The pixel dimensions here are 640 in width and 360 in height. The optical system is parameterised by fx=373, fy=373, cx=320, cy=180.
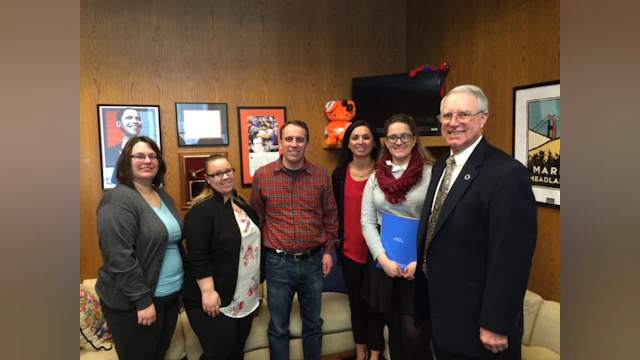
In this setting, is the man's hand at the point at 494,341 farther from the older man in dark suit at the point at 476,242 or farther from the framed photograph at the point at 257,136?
the framed photograph at the point at 257,136

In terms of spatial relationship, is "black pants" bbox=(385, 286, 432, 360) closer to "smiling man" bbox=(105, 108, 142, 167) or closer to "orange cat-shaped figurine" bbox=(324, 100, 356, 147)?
"orange cat-shaped figurine" bbox=(324, 100, 356, 147)

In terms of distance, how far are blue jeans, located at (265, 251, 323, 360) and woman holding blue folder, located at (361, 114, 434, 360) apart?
31 centimetres

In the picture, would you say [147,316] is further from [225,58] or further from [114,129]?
[225,58]

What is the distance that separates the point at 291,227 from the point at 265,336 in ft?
2.56

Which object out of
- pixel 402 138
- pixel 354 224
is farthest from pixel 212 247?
pixel 402 138

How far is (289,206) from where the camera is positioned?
78.8 inches

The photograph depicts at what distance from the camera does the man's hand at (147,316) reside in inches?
61.0

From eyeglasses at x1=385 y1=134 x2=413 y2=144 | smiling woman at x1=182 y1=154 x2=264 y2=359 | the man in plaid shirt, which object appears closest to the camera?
smiling woman at x1=182 y1=154 x2=264 y2=359

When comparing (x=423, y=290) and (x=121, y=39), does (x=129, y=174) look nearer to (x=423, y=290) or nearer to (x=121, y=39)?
(x=423, y=290)

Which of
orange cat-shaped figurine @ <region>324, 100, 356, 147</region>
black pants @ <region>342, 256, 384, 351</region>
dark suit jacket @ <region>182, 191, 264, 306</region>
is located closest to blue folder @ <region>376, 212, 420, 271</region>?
black pants @ <region>342, 256, 384, 351</region>

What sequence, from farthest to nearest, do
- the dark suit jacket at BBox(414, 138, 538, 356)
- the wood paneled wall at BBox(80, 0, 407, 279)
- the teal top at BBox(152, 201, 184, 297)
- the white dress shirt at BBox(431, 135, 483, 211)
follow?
the wood paneled wall at BBox(80, 0, 407, 279)
the teal top at BBox(152, 201, 184, 297)
the white dress shirt at BBox(431, 135, 483, 211)
the dark suit jacket at BBox(414, 138, 538, 356)

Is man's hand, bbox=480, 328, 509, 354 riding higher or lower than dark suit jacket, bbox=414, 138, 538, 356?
lower

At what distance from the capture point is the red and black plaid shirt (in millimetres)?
1991

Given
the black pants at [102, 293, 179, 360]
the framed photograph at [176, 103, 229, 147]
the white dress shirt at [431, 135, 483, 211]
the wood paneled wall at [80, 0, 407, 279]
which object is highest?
the wood paneled wall at [80, 0, 407, 279]
